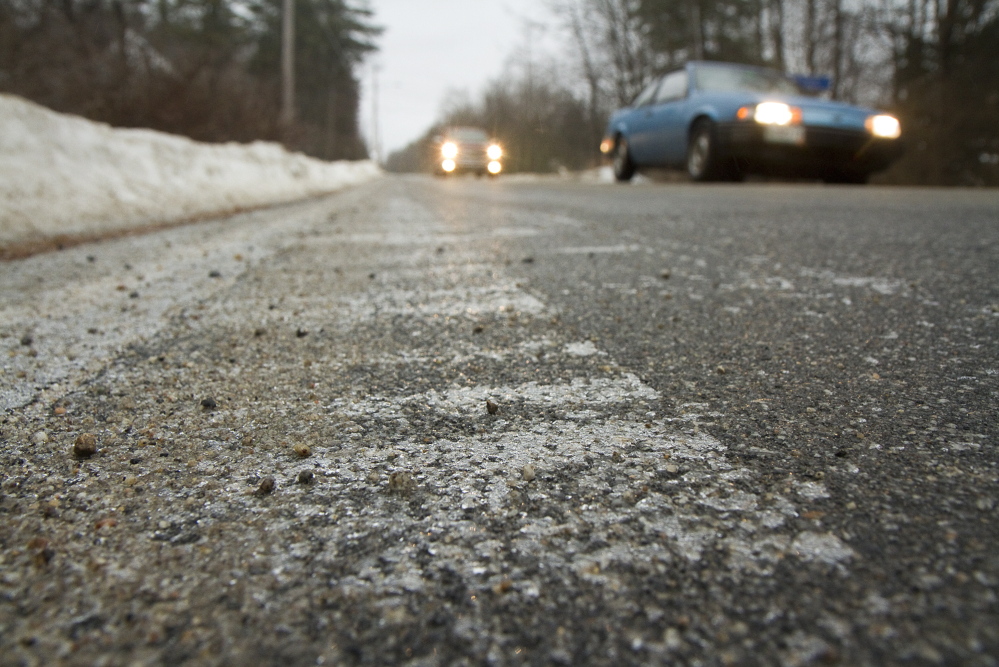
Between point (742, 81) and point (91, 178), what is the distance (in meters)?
8.14

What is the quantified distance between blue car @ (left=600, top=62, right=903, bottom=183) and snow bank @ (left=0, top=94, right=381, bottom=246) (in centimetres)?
595

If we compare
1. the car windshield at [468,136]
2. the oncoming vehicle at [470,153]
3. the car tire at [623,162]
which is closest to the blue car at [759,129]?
the car tire at [623,162]

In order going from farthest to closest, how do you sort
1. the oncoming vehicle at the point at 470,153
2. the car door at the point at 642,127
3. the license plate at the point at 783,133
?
the oncoming vehicle at the point at 470,153, the car door at the point at 642,127, the license plate at the point at 783,133

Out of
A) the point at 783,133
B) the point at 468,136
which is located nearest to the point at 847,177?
the point at 783,133

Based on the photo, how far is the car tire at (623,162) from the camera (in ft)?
39.9

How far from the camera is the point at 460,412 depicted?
4.14 feet

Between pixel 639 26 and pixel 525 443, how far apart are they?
31.5 m

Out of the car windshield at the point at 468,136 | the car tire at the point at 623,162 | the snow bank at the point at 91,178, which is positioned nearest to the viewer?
the snow bank at the point at 91,178

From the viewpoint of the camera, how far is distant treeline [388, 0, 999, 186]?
44.4 ft

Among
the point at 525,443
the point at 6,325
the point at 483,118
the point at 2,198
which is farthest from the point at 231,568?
the point at 483,118

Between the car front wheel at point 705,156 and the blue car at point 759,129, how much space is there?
0.01m

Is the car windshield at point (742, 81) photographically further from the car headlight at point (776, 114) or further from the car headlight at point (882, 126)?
the car headlight at point (882, 126)

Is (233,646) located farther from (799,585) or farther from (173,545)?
(799,585)

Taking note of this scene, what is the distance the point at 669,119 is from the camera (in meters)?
9.80
